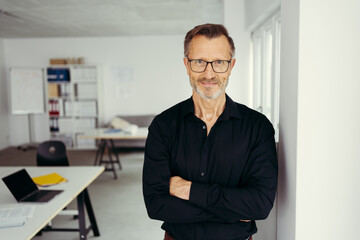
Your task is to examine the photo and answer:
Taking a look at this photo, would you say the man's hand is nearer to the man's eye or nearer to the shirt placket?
the shirt placket

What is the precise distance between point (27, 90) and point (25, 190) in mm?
6348

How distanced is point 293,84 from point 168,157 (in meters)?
0.67

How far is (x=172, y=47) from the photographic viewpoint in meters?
7.99

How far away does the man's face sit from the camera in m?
1.42

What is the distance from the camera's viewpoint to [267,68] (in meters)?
3.94

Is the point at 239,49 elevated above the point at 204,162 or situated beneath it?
elevated above

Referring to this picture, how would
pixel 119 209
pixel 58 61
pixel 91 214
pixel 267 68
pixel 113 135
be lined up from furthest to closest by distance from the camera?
pixel 58 61 < pixel 113 135 < pixel 119 209 < pixel 267 68 < pixel 91 214

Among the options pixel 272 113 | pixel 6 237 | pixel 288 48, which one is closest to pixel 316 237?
pixel 288 48

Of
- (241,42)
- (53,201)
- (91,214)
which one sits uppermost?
(241,42)

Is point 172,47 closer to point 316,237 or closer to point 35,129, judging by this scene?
point 35,129

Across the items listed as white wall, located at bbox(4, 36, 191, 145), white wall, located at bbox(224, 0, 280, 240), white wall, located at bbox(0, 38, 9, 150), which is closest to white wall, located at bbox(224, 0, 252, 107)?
white wall, located at bbox(224, 0, 280, 240)

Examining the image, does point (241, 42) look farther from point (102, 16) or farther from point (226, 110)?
point (226, 110)

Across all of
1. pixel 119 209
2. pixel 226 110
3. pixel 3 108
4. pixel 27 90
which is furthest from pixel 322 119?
pixel 3 108

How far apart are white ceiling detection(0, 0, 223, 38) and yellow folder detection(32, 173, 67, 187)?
2784mm
